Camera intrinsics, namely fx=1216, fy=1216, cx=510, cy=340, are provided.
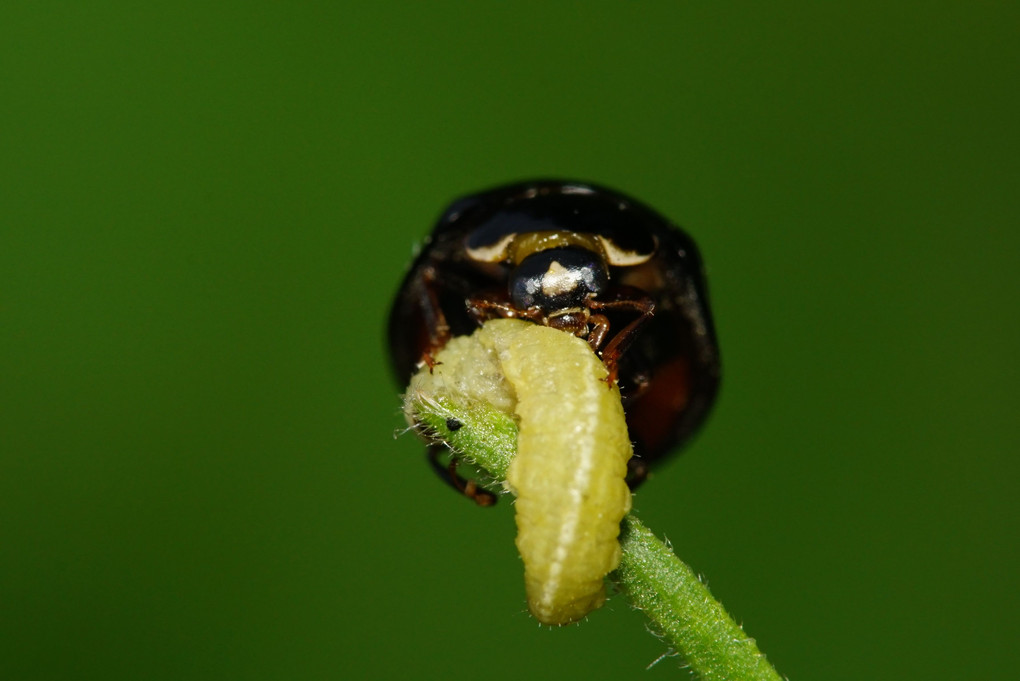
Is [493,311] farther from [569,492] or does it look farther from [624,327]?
[569,492]

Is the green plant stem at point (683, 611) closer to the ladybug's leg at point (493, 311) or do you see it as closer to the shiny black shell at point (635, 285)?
the ladybug's leg at point (493, 311)

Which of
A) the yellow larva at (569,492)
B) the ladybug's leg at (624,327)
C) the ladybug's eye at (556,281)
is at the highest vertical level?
the ladybug's eye at (556,281)

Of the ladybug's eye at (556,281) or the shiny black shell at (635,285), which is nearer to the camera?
the ladybug's eye at (556,281)

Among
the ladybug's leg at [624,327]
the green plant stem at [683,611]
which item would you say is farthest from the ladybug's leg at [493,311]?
the green plant stem at [683,611]

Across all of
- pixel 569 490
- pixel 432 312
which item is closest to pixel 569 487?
pixel 569 490

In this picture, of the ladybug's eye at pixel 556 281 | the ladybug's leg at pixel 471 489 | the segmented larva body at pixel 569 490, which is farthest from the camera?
the ladybug's leg at pixel 471 489

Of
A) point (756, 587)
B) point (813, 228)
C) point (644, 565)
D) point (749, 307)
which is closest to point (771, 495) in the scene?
point (756, 587)

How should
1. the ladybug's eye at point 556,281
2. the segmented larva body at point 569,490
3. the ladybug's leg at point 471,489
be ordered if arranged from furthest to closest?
the ladybug's leg at point 471,489, the ladybug's eye at point 556,281, the segmented larva body at point 569,490

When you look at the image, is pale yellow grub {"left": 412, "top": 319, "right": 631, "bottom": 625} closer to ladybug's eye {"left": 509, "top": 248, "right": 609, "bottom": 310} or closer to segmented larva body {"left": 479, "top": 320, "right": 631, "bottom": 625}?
segmented larva body {"left": 479, "top": 320, "right": 631, "bottom": 625}
